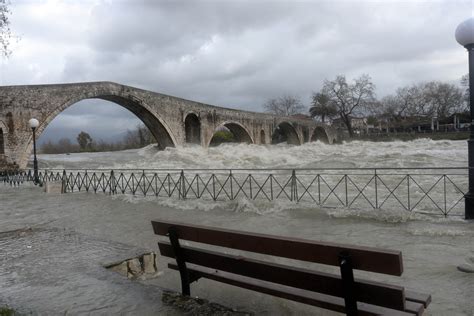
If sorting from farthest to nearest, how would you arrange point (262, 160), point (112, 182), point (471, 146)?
point (262, 160) < point (112, 182) < point (471, 146)

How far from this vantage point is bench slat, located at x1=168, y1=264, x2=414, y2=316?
8.64 ft

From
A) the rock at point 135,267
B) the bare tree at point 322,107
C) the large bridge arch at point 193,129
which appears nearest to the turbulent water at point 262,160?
the large bridge arch at point 193,129

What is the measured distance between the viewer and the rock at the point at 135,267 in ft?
15.3

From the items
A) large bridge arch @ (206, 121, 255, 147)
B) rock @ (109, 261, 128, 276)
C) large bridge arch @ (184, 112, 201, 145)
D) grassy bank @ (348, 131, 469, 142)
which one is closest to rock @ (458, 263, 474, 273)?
rock @ (109, 261, 128, 276)

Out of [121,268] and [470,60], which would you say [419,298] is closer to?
[121,268]

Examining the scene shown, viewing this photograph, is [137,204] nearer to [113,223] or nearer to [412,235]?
[113,223]

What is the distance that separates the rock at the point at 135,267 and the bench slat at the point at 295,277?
1.09 meters

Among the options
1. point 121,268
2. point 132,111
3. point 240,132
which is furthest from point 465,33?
point 240,132

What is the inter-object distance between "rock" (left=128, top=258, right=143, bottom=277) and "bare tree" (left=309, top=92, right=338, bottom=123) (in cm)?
6362

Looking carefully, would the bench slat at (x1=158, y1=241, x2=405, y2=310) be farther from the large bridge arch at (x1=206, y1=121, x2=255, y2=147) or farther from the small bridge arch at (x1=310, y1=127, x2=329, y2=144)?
the small bridge arch at (x1=310, y1=127, x2=329, y2=144)

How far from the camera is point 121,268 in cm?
458

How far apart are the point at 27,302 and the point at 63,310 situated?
0.44 m

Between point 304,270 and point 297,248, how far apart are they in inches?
9.0

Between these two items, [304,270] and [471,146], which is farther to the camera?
[471,146]
